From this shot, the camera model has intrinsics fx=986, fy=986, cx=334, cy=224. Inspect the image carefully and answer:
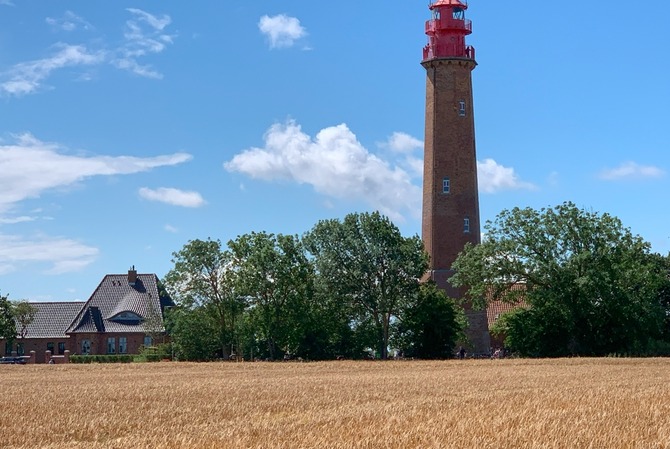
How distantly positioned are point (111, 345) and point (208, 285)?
2573 centimetres

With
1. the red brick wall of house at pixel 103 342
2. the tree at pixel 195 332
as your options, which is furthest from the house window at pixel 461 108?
the red brick wall of house at pixel 103 342

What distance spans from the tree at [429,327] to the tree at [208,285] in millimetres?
10923

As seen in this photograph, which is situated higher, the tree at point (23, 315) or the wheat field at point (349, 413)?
the tree at point (23, 315)

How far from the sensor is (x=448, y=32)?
69312mm

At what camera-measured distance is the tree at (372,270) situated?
6284 cm

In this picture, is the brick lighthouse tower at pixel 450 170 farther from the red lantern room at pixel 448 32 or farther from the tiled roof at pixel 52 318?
the tiled roof at pixel 52 318

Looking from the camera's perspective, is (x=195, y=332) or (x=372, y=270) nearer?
(x=372, y=270)

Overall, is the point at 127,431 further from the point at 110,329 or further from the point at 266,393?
the point at 110,329

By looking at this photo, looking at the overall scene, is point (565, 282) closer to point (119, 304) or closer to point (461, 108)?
point (461, 108)

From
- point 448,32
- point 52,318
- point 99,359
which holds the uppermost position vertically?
point 448,32

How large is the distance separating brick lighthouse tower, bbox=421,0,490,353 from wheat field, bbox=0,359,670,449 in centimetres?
2880

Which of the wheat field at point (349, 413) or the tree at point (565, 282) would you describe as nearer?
the wheat field at point (349, 413)

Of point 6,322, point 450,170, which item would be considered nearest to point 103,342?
point 6,322

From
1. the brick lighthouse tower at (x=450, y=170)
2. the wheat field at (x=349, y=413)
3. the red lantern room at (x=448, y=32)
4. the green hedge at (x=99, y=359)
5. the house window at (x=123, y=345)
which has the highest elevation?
the red lantern room at (x=448, y=32)
